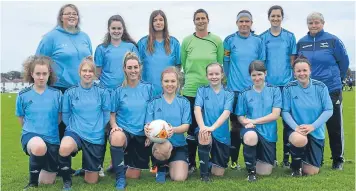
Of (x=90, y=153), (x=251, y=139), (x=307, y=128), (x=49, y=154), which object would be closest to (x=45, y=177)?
(x=49, y=154)

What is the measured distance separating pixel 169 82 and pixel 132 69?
1.87 ft

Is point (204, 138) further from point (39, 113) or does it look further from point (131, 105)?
point (39, 113)

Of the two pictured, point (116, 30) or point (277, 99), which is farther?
point (116, 30)

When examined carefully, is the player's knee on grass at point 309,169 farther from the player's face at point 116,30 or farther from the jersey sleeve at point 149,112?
the player's face at point 116,30

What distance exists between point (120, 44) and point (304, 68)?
9.37ft

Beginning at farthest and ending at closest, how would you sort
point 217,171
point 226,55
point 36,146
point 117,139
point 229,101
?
point 226,55 → point 217,171 → point 229,101 → point 117,139 → point 36,146

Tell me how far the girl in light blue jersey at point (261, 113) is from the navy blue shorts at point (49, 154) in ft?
8.90

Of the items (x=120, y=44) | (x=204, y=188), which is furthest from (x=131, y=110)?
(x=204, y=188)

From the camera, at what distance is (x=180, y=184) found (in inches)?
239

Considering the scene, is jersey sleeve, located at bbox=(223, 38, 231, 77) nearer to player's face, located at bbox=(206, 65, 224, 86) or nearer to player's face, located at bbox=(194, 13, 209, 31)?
player's face, located at bbox=(194, 13, 209, 31)

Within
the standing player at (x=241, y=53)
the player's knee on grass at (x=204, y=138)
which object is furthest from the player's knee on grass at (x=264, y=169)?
the player's knee on grass at (x=204, y=138)

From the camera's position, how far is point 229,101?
6496 millimetres

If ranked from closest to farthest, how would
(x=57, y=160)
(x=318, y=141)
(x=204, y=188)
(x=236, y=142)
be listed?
(x=204, y=188), (x=57, y=160), (x=318, y=141), (x=236, y=142)

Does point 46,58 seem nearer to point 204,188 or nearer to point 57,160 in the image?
point 57,160
